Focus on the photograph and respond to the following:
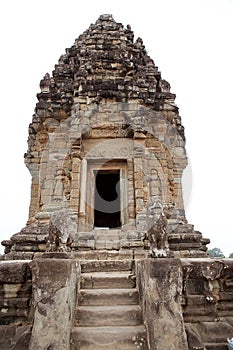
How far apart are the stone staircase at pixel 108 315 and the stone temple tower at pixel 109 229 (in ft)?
0.04

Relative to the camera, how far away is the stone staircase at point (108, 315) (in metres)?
3.00

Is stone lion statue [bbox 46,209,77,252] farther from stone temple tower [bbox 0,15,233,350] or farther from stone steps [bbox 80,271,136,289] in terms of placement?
stone steps [bbox 80,271,136,289]

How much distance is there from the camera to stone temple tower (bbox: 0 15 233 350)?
3076mm

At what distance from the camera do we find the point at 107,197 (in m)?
11.8

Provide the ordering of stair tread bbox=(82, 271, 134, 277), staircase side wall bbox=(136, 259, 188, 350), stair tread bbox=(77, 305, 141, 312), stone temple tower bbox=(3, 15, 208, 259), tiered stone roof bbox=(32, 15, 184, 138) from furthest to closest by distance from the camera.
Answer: tiered stone roof bbox=(32, 15, 184, 138) → stone temple tower bbox=(3, 15, 208, 259) → stair tread bbox=(82, 271, 134, 277) → stair tread bbox=(77, 305, 141, 312) → staircase side wall bbox=(136, 259, 188, 350)

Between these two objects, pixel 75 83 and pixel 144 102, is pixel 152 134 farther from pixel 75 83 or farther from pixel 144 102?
pixel 75 83

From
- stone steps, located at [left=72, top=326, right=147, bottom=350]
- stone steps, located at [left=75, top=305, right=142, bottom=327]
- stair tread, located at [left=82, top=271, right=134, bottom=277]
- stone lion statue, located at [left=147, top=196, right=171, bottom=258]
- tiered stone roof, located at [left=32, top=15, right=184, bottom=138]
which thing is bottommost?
stone steps, located at [left=72, top=326, right=147, bottom=350]

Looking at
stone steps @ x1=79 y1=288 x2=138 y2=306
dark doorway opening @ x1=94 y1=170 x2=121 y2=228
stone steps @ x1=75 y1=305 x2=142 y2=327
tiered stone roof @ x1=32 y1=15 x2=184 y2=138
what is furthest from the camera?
dark doorway opening @ x1=94 y1=170 x2=121 y2=228

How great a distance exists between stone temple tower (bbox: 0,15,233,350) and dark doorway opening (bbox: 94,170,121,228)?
0.06 metres

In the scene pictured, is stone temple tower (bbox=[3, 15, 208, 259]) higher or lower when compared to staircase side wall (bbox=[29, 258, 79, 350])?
higher

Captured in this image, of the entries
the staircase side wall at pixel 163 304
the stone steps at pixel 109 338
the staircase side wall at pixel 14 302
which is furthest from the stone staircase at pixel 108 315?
the staircase side wall at pixel 14 302

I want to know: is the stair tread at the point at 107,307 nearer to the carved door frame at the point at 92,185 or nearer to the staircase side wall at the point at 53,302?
the staircase side wall at the point at 53,302

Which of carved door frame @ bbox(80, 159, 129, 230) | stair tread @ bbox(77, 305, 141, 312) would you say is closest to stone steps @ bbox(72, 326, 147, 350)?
stair tread @ bbox(77, 305, 141, 312)

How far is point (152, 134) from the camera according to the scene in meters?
7.81
